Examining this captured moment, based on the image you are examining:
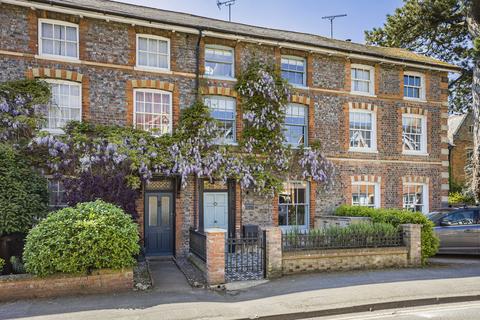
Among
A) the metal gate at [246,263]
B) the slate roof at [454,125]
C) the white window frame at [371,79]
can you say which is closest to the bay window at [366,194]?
the white window frame at [371,79]

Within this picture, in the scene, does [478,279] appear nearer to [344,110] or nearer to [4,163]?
[344,110]

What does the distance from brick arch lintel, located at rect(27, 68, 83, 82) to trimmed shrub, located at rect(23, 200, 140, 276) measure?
17.8 ft

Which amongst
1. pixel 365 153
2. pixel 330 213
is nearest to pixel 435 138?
pixel 365 153

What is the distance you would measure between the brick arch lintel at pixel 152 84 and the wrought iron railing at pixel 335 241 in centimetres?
680

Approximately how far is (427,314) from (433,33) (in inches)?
989

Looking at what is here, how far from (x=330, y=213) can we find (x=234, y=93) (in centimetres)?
629

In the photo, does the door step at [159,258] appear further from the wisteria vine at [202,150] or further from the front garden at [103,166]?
the wisteria vine at [202,150]

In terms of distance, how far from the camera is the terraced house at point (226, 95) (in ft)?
42.3

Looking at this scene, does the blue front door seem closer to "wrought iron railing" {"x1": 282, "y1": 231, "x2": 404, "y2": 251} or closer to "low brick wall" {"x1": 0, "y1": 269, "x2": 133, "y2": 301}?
"wrought iron railing" {"x1": 282, "y1": 231, "x2": 404, "y2": 251}

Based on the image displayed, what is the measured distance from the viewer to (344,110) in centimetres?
1678

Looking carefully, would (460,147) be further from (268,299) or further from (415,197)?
(268,299)

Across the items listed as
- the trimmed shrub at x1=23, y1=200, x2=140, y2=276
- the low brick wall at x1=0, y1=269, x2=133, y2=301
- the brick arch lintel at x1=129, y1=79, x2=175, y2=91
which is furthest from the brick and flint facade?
the low brick wall at x1=0, y1=269, x2=133, y2=301

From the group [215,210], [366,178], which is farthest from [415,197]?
[215,210]

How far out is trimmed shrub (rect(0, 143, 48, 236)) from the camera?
10.3 meters
